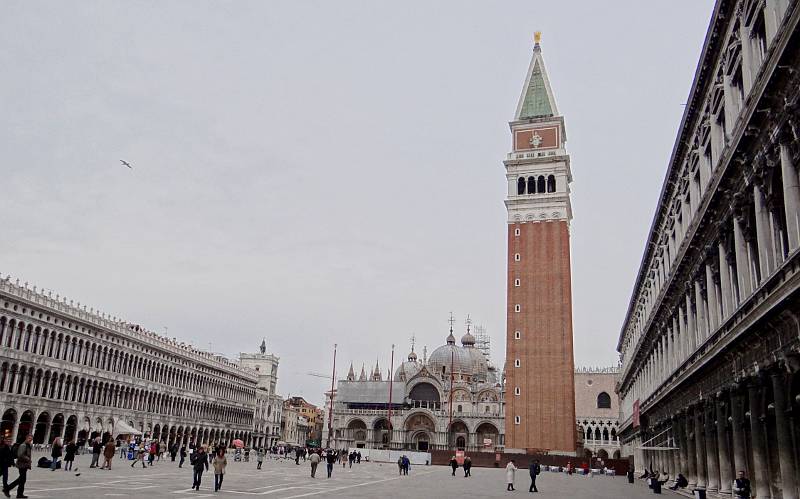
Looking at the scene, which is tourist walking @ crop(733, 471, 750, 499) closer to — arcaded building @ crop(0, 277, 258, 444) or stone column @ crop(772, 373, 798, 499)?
stone column @ crop(772, 373, 798, 499)

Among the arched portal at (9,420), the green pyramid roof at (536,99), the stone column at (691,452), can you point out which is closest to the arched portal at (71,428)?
the arched portal at (9,420)

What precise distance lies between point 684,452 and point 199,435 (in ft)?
211

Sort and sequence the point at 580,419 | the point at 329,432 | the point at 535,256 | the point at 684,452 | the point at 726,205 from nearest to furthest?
the point at 726,205 → the point at 684,452 → the point at 535,256 → the point at 580,419 → the point at 329,432

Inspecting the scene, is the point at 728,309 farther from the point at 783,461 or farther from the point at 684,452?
the point at 684,452

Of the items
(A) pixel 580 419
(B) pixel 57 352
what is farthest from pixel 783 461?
(A) pixel 580 419

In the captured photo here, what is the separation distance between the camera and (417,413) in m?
94.8

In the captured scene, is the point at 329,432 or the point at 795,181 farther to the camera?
the point at 329,432

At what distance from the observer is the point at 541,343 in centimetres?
7438

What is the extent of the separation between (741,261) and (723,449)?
20.7 ft

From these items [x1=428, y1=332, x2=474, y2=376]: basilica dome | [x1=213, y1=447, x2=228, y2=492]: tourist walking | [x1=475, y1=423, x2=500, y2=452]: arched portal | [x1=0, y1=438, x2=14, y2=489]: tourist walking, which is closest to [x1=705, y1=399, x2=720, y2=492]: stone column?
[x1=213, y1=447, x2=228, y2=492]: tourist walking

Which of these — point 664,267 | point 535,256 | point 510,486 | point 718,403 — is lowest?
point 510,486

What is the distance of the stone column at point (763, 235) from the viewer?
1622cm

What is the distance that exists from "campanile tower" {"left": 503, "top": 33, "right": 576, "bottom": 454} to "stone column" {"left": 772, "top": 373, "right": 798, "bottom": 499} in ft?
191

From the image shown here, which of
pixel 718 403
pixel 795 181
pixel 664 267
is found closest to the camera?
pixel 795 181
